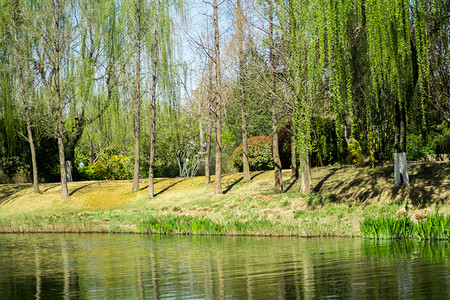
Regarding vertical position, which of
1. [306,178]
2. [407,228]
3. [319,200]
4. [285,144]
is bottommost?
[407,228]

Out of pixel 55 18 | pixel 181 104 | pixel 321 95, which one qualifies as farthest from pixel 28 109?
pixel 321 95

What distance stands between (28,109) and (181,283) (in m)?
24.8

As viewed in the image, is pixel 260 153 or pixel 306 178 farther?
pixel 260 153

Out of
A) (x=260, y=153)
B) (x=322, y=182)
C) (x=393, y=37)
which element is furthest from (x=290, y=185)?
(x=393, y=37)

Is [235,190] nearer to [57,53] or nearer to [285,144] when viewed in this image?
[285,144]

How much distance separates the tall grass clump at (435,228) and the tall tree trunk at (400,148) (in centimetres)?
590

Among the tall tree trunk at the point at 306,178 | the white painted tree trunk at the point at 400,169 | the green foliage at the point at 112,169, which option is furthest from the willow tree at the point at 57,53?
the white painted tree trunk at the point at 400,169

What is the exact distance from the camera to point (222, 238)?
1803cm

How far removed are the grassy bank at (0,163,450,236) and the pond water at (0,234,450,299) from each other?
6.05ft

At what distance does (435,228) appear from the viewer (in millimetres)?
14125

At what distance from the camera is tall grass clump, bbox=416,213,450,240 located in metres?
14.0

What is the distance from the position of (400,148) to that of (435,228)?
20.4 feet

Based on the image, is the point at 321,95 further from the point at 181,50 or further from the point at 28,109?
the point at 28,109

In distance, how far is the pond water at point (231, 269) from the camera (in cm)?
848
